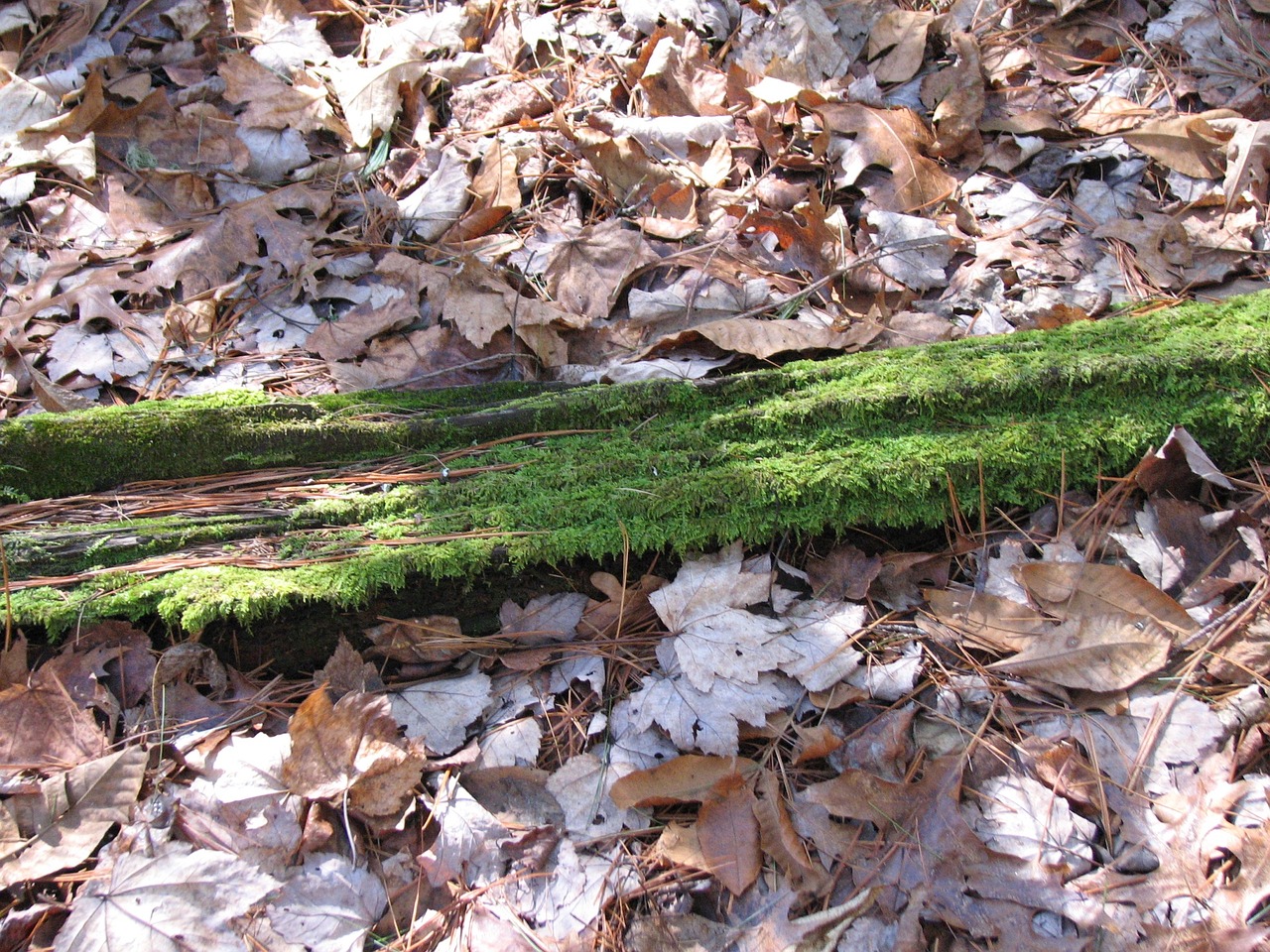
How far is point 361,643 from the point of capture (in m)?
1.90

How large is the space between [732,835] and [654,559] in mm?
655

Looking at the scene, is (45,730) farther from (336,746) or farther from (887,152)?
(887,152)

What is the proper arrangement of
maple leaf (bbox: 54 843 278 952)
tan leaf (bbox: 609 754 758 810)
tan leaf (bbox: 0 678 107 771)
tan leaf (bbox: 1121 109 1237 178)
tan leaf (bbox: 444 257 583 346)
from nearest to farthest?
1. maple leaf (bbox: 54 843 278 952)
2. tan leaf (bbox: 609 754 758 810)
3. tan leaf (bbox: 0 678 107 771)
4. tan leaf (bbox: 444 257 583 346)
5. tan leaf (bbox: 1121 109 1237 178)

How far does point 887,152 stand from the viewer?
9.21ft

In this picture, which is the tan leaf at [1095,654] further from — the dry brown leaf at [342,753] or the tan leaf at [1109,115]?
the tan leaf at [1109,115]

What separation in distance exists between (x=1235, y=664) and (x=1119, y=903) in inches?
23.8

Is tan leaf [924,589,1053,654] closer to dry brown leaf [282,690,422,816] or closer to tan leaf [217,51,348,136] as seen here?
dry brown leaf [282,690,422,816]

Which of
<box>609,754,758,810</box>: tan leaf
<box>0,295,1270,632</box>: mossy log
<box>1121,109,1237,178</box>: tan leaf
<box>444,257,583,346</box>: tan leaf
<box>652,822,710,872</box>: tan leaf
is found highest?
<box>1121,109,1237,178</box>: tan leaf

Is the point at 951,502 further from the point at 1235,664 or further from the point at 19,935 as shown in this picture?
the point at 19,935

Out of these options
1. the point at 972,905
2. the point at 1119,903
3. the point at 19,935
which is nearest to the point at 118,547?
the point at 19,935

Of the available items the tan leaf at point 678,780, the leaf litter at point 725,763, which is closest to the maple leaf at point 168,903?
the leaf litter at point 725,763

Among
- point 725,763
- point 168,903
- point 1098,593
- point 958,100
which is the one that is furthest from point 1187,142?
point 168,903

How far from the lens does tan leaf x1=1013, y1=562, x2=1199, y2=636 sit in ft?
5.64

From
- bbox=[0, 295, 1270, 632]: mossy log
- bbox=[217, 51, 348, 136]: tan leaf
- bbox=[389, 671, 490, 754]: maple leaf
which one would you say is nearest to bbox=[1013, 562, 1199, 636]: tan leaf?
bbox=[0, 295, 1270, 632]: mossy log
